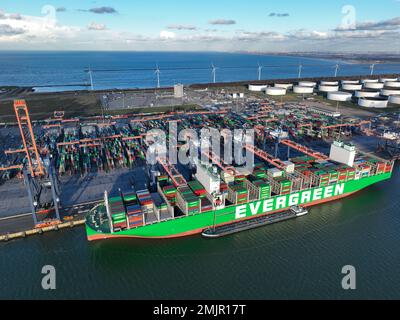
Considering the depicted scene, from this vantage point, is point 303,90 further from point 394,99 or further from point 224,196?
point 224,196

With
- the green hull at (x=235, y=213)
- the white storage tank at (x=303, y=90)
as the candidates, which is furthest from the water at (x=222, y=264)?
the white storage tank at (x=303, y=90)

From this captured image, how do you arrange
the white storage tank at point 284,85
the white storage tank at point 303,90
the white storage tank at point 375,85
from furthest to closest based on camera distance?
the white storage tank at point 284,85 → the white storage tank at point 375,85 → the white storage tank at point 303,90

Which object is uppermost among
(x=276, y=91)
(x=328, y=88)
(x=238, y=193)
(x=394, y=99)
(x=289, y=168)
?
(x=328, y=88)

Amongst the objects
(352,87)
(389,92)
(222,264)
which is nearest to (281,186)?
(222,264)

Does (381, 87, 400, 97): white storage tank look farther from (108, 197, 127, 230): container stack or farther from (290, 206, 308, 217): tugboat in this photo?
(108, 197, 127, 230): container stack

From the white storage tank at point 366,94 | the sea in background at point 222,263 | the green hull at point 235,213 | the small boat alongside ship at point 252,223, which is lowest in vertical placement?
the sea in background at point 222,263

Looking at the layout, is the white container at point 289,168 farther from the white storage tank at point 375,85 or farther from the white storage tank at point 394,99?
the white storage tank at point 375,85
